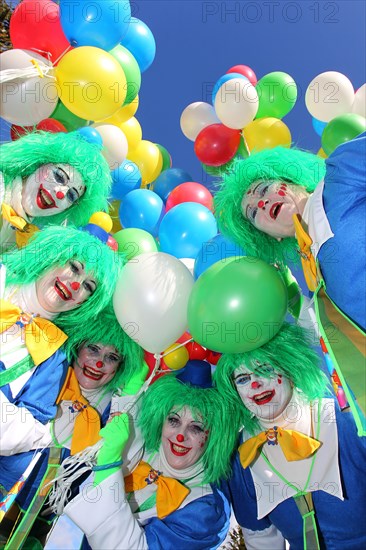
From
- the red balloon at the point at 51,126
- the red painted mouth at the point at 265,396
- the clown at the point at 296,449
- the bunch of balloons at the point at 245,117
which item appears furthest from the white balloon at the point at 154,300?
the bunch of balloons at the point at 245,117

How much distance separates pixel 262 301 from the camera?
1.74 metres

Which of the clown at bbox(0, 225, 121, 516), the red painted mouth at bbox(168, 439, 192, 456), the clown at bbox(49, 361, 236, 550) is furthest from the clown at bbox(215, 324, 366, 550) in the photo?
the clown at bbox(0, 225, 121, 516)

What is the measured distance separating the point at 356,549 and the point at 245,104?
230 centimetres

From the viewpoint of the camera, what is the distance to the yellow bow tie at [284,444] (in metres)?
1.82

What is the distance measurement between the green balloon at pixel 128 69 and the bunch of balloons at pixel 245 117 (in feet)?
1.81

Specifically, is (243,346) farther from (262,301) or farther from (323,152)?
(323,152)

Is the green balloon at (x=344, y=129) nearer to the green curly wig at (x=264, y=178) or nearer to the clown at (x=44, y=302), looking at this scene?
the green curly wig at (x=264, y=178)

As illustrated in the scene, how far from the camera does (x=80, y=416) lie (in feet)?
7.03

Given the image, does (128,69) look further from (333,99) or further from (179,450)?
(179,450)

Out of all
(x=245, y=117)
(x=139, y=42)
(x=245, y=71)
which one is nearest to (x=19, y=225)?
(x=139, y=42)

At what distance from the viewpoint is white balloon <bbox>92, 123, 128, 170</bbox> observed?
2.61 metres

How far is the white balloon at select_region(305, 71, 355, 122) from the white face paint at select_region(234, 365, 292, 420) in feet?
5.88

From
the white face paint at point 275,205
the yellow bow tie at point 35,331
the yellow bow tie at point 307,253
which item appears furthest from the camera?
the yellow bow tie at point 35,331

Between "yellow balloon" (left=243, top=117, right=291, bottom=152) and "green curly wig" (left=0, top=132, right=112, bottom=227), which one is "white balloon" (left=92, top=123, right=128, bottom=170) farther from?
"yellow balloon" (left=243, top=117, right=291, bottom=152)
